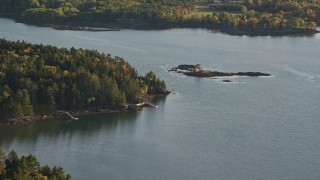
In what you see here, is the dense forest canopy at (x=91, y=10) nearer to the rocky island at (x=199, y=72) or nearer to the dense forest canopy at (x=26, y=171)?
the rocky island at (x=199, y=72)

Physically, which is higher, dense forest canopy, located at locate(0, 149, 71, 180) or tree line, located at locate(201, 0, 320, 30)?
tree line, located at locate(201, 0, 320, 30)

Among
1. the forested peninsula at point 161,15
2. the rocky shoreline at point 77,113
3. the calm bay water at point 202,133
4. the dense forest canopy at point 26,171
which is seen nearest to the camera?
the dense forest canopy at point 26,171

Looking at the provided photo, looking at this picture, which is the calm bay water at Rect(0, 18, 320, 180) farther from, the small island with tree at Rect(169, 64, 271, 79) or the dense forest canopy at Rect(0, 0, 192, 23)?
the dense forest canopy at Rect(0, 0, 192, 23)

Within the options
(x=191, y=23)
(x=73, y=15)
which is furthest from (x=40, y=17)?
(x=191, y=23)

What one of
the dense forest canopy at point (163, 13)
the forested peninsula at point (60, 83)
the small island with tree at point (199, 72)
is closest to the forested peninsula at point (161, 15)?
the dense forest canopy at point (163, 13)

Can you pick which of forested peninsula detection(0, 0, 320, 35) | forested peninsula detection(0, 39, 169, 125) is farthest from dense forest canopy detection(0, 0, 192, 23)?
forested peninsula detection(0, 39, 169, 125)

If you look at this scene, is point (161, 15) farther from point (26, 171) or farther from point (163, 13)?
point (26, 171)

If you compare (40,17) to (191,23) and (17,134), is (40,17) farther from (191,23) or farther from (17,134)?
(17,134)
